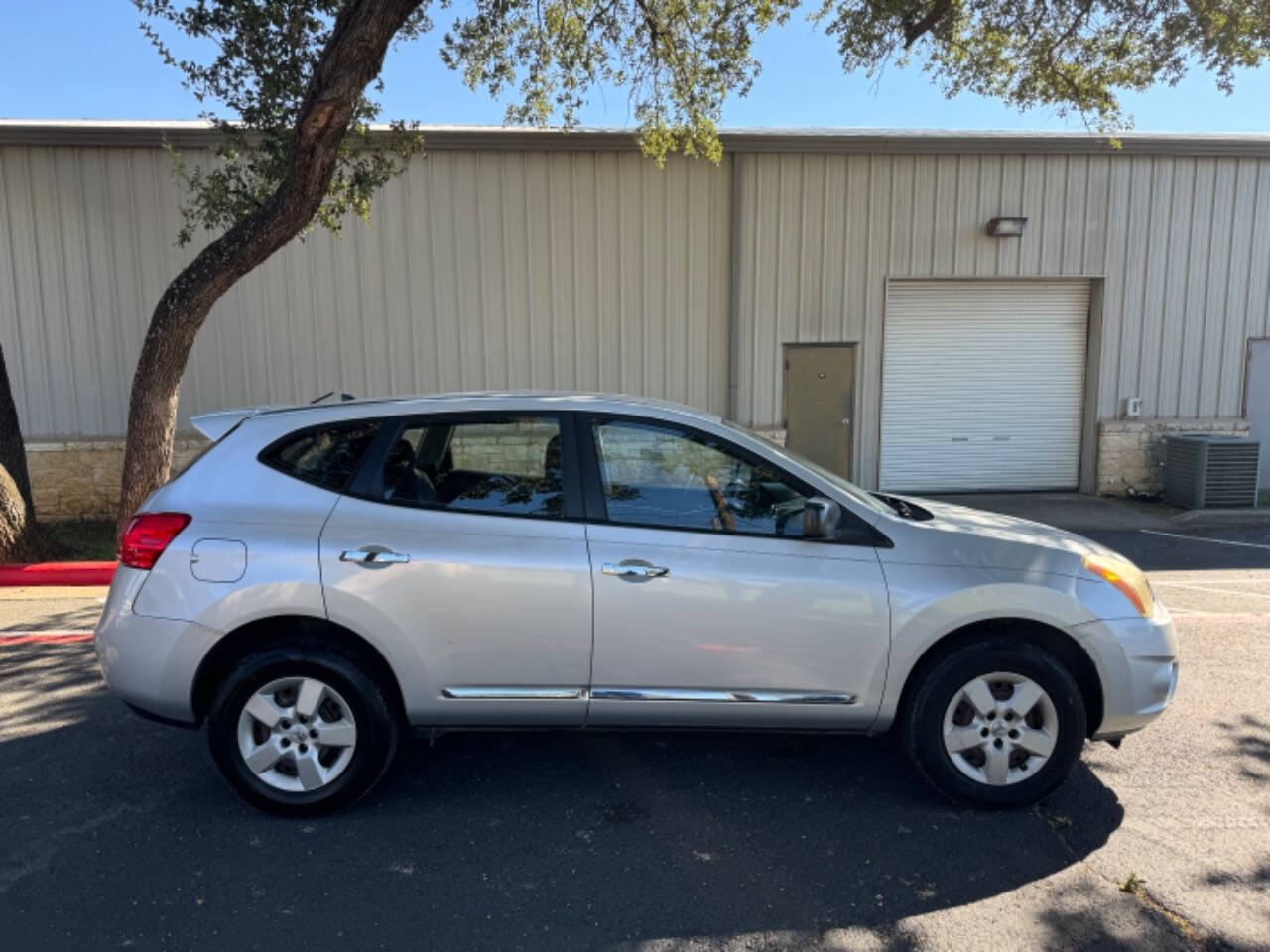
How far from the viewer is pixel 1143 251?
11.4m

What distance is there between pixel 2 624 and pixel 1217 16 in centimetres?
1142

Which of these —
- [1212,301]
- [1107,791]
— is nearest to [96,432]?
[1107,791]

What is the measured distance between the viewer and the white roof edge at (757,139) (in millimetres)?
9773

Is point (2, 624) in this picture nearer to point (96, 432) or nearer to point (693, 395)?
point (96, 432)

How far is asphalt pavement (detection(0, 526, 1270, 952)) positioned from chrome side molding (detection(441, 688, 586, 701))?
20.3 inches

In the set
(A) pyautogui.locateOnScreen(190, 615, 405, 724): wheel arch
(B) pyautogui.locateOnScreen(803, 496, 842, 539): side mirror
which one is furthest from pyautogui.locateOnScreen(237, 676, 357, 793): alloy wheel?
(B) pyautogui.locateOnScreen(803, 496, 842, 539): side mirror

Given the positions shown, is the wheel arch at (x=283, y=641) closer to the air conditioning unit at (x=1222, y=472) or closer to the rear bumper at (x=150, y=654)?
the rear bumper at (x=150, y=654)

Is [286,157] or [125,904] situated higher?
[286,157]

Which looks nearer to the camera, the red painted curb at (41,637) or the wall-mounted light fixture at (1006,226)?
the red painted curb at (41,637)

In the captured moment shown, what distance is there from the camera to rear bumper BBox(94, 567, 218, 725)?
3.38 meters

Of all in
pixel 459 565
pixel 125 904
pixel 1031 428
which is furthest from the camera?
pixel 1031 428

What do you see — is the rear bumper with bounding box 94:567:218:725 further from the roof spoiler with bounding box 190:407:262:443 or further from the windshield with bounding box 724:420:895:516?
the windshield with bounding box 724:420:895:516

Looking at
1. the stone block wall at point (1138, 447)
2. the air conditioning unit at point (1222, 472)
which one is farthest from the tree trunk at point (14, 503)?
the air conditioning unit at point (1222, 472)

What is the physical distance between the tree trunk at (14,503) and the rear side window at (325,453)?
19.3ft
